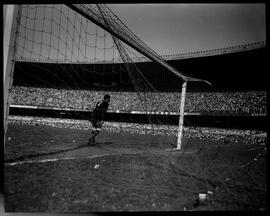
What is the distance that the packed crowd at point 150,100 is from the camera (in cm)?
1126

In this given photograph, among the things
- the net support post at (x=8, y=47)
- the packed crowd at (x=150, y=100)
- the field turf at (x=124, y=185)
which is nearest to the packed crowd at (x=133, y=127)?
the packed crowd at (x=150, y=100)

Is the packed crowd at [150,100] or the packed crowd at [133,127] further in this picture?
the packed crowd at [150,100]

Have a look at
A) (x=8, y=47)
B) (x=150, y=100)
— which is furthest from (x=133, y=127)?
(x=8, y=47)

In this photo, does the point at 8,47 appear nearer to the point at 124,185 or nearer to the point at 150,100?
the point at 124,185

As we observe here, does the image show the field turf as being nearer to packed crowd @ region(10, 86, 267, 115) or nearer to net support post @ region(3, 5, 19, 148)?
net support post @ region(3, 5, 19, 148)

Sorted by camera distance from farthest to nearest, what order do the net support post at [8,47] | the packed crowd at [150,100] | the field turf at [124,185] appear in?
the packed crowd at [150,100]
the net support post at [8,47]
the field turf at [124,185]

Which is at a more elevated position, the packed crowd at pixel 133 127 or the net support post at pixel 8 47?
the net support post at pixel 8 47

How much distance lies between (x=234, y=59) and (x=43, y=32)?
33.8 ft

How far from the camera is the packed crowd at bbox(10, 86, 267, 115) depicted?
11.3 metres

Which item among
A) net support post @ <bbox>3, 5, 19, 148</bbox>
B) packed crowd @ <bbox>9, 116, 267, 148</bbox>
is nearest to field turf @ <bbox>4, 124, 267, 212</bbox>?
net support post @ <bbox>3, 5, 19, 148</bbox>

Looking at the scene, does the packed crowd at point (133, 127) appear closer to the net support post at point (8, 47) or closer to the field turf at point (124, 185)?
the field turf at point (124, 185)

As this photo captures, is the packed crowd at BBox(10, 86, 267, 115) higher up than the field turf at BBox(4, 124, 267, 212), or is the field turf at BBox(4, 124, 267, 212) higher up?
the packed crowd at BBox(10, 86, 267, 115)

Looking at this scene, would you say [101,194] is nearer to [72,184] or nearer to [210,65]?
[72,184]

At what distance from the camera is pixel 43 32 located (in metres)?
4.21
